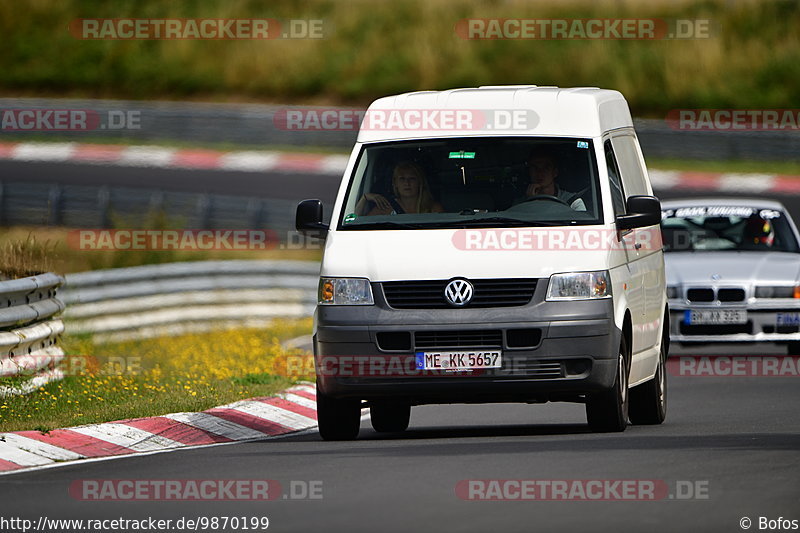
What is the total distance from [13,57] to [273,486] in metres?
42.2

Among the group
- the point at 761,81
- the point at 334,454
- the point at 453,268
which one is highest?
the point at 761,81

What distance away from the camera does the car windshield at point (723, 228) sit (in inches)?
753

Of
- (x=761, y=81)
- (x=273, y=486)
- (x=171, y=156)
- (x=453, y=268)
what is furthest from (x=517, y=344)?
(x=761, y=81)

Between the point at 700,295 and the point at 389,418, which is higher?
the point at 700,295

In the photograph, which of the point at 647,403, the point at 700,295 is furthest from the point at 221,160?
the point at 647,403

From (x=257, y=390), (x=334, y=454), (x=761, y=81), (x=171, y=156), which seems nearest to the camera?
(x=334, y=454)

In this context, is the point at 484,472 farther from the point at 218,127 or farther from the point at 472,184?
the point at 218,127

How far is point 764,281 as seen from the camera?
18172 millimetres

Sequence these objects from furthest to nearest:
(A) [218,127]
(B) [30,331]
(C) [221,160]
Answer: (A) [218,127] < (C) [221,160] < (B) [30,331]

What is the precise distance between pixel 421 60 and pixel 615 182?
36.5 meters

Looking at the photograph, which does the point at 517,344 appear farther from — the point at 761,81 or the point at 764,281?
the point at 761,81

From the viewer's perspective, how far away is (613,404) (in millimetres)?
11680

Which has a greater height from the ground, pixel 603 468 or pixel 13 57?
pixel 13 57

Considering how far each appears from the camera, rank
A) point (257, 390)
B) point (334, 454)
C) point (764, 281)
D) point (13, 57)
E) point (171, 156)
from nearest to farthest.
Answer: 1. point (334, 454)
2. point (257, 390)
3. point (764, 281)
4. point (171, 156)
5. point (13, 57)
